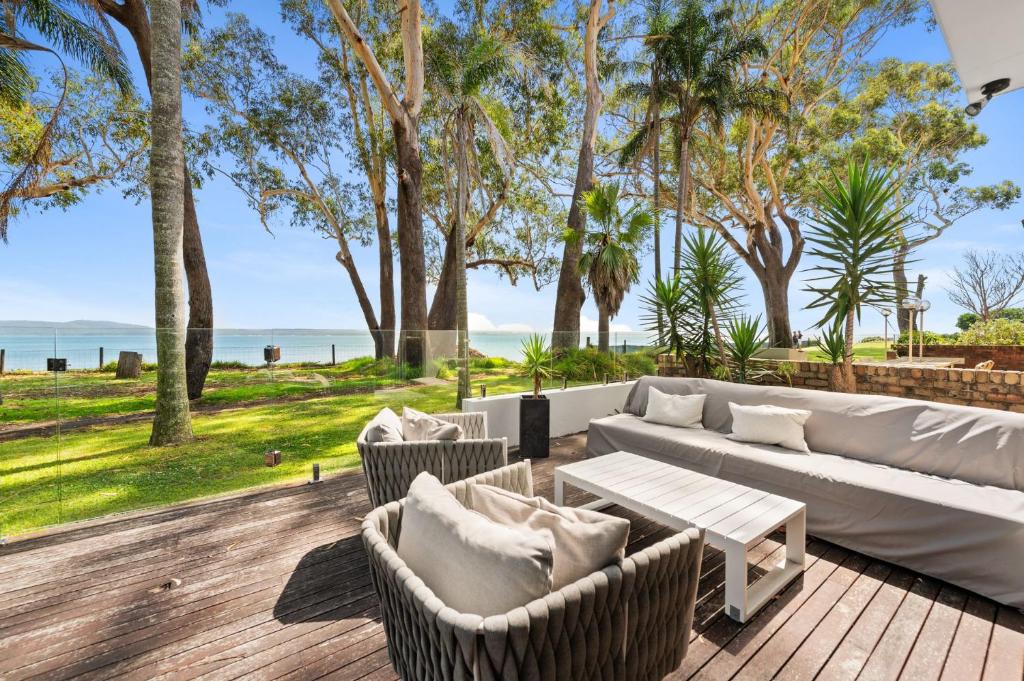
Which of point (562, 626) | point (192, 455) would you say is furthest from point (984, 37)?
point (192, 455)

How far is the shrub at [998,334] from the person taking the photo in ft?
26.2

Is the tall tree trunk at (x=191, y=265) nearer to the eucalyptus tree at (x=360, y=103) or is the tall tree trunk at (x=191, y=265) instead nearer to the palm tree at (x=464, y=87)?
the palm tree at (x=464, y=87)

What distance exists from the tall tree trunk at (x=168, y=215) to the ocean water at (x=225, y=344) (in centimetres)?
31

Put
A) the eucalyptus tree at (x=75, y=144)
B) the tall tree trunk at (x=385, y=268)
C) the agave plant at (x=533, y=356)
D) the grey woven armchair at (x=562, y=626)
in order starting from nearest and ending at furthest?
the grey woven armchair at (x=562, y=626)
the agave plant at (x=533, y=356)
the eucalyptus tree at (x=75, y=144)
the tall tree trunk at (x=385, y=268)

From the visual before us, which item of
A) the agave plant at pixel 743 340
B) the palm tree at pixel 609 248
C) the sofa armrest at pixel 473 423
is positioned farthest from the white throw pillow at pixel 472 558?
the palm tree at pixel 609 248

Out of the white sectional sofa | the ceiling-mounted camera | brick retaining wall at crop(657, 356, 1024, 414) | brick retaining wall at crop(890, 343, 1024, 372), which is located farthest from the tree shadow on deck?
brick retaining wall at crop(890, 343, 1024, 372)

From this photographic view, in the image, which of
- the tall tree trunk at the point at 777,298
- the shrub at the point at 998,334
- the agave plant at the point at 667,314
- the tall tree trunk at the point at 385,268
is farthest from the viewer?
the tall tree trunk at the point at 777,298

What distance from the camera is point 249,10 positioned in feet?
30.7

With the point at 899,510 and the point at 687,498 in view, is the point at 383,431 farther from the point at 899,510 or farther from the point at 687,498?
the point at 899,510

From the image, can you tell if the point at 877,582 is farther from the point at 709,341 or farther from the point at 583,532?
the point at 709,341

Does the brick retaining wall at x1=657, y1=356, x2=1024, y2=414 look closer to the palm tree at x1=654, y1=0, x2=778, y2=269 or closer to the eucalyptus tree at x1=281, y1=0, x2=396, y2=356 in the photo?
the palm tree at x1=654, y1=0, x2=778, y2=269

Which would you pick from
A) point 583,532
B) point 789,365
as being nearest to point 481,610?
point 583,532

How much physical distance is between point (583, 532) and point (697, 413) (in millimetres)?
2868

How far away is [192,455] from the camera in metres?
3.98
